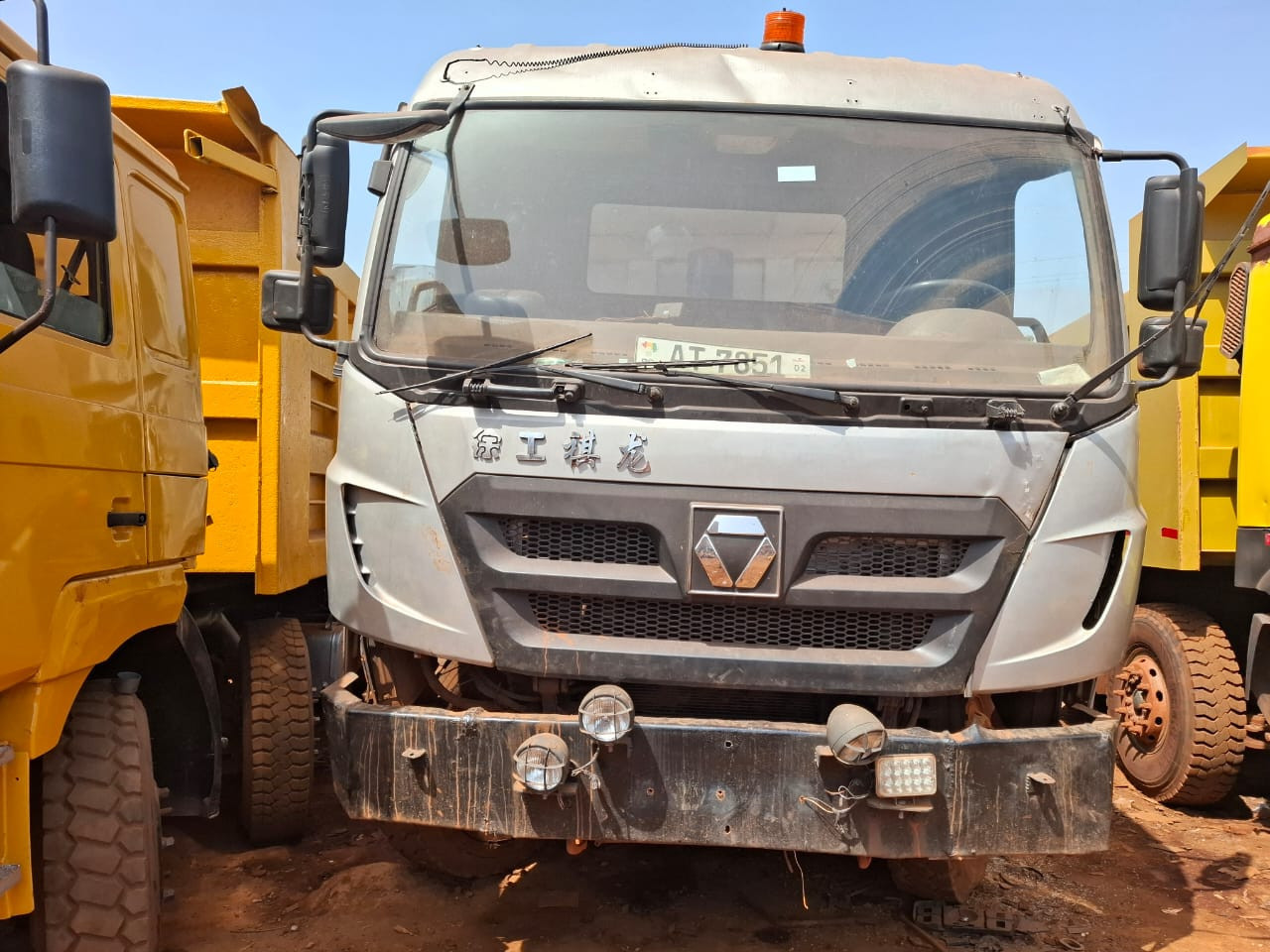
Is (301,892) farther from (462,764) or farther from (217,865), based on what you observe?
(462,764)

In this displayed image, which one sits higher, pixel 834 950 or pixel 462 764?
pixel 462 764

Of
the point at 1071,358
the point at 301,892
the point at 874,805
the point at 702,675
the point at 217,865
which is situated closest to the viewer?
the point at 874,805

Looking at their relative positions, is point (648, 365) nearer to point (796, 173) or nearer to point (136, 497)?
point (796, 173)

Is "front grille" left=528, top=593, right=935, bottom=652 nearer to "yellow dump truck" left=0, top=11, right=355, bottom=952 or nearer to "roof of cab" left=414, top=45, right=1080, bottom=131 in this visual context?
"yellow dump truck" left=0, top=11, right=355, bottom=952

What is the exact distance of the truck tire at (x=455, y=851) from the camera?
3564mm

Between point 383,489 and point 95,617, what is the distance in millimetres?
843

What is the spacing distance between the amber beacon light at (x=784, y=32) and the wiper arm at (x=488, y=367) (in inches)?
66.6

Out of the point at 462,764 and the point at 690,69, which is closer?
the point at 462,764

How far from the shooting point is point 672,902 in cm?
392

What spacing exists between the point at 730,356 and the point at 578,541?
0.72 meters

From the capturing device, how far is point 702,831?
9.14ft

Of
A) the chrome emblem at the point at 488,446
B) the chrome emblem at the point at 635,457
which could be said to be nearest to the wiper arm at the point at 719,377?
the chrome emblem at the point at 635,457

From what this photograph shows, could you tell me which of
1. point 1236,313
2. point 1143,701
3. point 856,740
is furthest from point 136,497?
point 1143,701

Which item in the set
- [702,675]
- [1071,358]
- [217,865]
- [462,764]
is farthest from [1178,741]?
[217,865]
